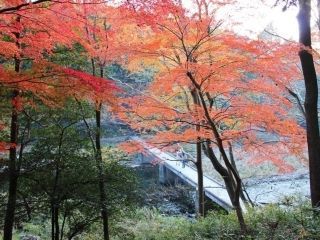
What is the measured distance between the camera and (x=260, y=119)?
778 centimetres

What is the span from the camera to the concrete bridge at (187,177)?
42.0 feet

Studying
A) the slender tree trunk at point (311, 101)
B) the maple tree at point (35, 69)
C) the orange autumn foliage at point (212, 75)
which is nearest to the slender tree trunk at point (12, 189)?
the maple tree at point (35, 69)

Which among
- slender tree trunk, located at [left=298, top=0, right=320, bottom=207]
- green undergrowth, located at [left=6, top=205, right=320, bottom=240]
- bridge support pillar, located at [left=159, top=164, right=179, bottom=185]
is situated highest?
slender tree trunk, located at [left=298, top=0, right=320, bottom=207]

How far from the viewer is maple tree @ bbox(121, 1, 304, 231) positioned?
20.4 ft

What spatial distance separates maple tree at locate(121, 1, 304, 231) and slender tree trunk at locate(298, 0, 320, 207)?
1.12ft

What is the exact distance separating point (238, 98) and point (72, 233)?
15.4ft

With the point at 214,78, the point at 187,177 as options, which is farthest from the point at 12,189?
the point at 187,177

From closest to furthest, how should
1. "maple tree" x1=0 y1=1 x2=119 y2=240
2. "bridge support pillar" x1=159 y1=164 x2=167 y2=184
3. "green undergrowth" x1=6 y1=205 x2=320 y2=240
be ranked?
"green undergrowth" x1=6 y1=205 x2=320 y2=240, "maple tree" x1=0 y1=1 x2=119 y2=240, "bridge support pillar" x1=159 y1=164 x2=167 y2=184

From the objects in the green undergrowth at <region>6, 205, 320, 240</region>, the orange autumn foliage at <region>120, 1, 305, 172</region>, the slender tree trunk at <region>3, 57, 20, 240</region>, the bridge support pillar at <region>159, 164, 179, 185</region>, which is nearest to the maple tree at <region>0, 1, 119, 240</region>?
the slender tree trunk at <region>3, 57, 20, 240</region>

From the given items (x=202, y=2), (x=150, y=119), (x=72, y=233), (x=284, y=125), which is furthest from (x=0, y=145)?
(x=284, y=125)

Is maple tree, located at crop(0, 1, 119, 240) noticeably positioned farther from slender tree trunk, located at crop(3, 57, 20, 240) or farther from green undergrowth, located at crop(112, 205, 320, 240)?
green undergrowth, located at crop(112, 205, 320, 240)

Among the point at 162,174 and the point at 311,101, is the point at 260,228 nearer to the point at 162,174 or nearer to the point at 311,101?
the point at 311,101

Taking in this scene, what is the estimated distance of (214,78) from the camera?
23.8 ft

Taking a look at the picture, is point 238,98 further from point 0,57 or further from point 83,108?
point 0,57
